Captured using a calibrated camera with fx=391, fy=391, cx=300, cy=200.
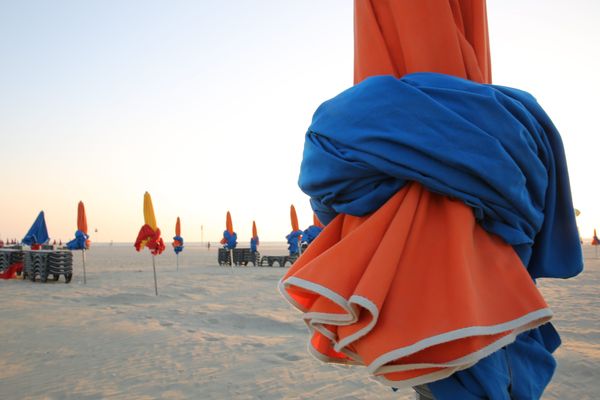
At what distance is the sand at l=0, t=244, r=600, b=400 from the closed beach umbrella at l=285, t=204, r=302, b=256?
10.6 m

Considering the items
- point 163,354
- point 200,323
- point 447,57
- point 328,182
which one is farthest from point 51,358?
point 447,57

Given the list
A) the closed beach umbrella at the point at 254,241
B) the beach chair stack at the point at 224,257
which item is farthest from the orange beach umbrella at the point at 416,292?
the beach chair stack at the point at 224,257

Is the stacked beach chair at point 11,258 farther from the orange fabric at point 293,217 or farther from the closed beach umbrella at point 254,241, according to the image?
the closed beach umbrella at point 254,241

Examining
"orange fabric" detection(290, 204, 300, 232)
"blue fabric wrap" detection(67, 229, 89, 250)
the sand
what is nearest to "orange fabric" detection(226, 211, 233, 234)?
"orange fabric" detection(290, 204, 300, 232)

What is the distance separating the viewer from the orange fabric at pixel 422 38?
0.98m

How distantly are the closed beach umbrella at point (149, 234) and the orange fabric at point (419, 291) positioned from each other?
1132cm

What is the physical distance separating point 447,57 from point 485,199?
0.40 meters

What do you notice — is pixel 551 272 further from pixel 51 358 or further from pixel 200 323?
pixel 200 323

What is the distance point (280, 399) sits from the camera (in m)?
3.38

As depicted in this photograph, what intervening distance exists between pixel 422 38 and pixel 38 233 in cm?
1885

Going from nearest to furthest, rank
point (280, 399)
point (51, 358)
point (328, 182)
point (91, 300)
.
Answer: point (328, 182)
point (280, 399)
point (51, 358)
point (91, 300)

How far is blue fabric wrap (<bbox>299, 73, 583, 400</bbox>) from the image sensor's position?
2.68 ft

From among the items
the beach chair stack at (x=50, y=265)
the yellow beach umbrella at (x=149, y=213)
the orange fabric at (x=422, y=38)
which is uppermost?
the yellow beach umbrella at (x=149, y=213)

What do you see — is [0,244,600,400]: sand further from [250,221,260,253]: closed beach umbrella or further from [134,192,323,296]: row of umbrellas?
[250,221,260,253]: closed beach umbrella
